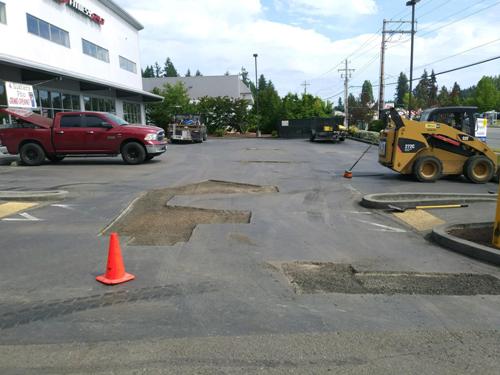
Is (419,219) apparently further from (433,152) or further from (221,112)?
(221,112)

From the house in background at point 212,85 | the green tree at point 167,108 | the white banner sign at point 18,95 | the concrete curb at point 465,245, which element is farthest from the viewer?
the house in background at point 212,85

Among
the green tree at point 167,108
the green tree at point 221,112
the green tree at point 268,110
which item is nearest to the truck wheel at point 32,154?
the green tree at point 167,108

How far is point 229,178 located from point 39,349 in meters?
10.1

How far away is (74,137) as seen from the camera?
52.9 feet

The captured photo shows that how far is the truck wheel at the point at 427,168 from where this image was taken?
13000 mm

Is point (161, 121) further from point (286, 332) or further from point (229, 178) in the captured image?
point (286, 332)

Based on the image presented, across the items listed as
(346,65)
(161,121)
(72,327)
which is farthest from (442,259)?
(346,65)

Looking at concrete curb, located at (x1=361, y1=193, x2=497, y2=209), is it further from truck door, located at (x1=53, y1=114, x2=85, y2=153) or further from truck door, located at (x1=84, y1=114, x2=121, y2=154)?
truck door, located at (x1=53, y1=114, x2=85, y2=153)

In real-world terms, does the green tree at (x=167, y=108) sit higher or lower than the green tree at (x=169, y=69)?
lower

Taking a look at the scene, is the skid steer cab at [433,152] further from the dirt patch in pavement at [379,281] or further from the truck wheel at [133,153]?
the truck wheel at [133,153]

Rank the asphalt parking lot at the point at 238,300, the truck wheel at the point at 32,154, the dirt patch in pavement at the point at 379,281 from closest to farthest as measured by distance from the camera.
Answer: the asphalt parking lot at the point at 238,300, the dirt patch in pavement at the point at 379,281, the truck wheel at the point at 32,154

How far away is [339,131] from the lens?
35.3 meters

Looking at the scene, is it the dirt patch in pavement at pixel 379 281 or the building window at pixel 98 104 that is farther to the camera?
the building window at pixel 98 104

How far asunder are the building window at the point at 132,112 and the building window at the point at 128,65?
11.1ft
